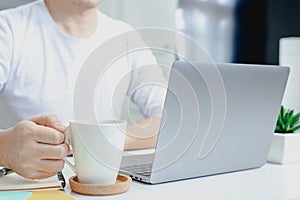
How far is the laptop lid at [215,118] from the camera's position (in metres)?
0.74

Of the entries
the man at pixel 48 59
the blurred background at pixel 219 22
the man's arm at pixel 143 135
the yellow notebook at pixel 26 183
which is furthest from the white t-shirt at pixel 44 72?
the blurred background at pixel 219 22

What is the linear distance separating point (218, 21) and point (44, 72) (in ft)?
4.89

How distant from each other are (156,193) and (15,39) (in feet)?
3.09

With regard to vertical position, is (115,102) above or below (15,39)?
below

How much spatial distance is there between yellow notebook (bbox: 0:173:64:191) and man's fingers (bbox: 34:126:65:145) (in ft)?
0.23

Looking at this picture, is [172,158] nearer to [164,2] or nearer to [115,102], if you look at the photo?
[115,102]

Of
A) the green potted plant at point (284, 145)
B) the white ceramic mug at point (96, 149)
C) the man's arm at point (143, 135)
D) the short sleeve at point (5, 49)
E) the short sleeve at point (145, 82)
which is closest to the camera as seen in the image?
the white ceramic mug at point (96, 149)

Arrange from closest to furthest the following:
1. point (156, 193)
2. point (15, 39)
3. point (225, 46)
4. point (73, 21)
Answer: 1. point (156, 193)
2. point (15, 39)
3. point (73, 21)
4. point (225, 46)

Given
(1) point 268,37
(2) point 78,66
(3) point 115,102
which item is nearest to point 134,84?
(3) point 115,102

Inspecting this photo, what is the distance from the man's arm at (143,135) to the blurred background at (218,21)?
4.31 ft

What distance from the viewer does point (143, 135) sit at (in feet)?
3.95

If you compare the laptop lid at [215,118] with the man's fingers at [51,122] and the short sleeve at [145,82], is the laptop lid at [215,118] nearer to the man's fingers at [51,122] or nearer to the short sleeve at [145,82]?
the man's fingers at [51,122]

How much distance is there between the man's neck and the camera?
59.6 inches

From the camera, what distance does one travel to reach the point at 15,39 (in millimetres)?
1438
